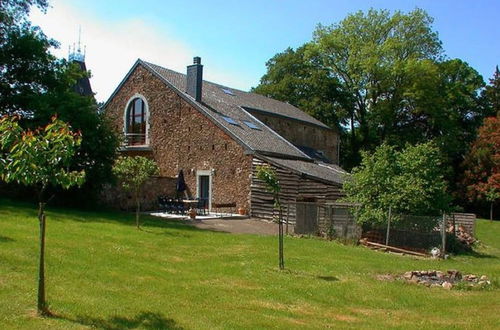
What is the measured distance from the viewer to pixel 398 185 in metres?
20.5

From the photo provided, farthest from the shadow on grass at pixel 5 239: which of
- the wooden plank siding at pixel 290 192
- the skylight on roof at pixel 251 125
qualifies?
the skylight on roof at pixel 251 125

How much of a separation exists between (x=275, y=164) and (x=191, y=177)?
6.20 metres

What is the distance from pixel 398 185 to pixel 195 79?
15.2 meters

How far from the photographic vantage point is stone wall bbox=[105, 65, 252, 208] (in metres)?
27.7

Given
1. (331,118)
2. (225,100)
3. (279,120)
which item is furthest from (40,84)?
(331,118)

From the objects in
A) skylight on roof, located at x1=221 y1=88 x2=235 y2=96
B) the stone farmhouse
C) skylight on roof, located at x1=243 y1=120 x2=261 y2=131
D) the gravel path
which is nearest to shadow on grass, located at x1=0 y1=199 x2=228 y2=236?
the gravel path

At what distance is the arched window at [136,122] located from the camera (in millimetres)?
33188

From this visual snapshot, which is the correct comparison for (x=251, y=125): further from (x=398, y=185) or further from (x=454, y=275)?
(x=454, y=275)

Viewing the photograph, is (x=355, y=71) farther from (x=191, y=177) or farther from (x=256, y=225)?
(x=256, y=225)

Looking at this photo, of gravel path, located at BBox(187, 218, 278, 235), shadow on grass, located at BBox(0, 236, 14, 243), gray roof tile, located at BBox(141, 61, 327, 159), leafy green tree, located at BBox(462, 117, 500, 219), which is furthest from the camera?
leafy green tree, located at BBox(462, 117, 500, 219)

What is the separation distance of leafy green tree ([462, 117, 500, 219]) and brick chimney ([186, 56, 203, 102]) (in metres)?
24.6

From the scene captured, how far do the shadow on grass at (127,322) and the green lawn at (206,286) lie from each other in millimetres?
15

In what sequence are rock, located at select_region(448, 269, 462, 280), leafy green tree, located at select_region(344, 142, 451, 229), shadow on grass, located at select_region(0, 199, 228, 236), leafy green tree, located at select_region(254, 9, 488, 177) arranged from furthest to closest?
leafy green tree, located at select_region(254, 9, 488, 177) < leafy green tree, located at select_region(344, 142, 451, 229) < shadow on grass, located at select_region(0, 199, 228, 236) < rock, located at select_region(448, 269, 462, 280)

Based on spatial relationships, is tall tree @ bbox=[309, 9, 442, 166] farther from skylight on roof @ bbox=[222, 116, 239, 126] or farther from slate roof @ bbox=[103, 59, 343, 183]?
skylight on roof @ bbox=[222, 116, 239, 126]
